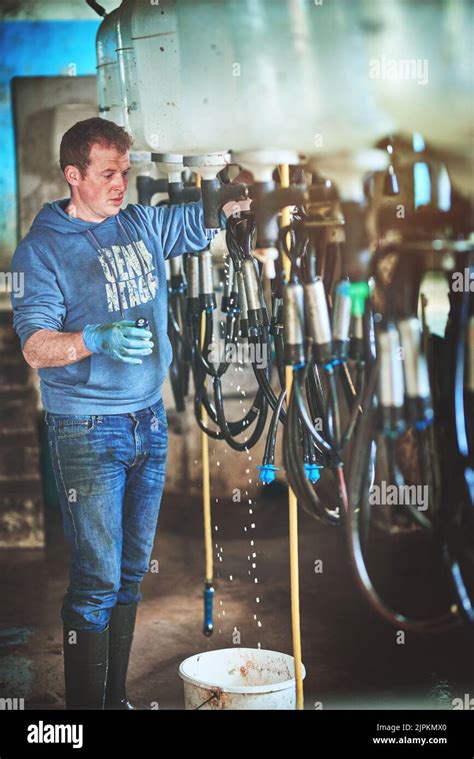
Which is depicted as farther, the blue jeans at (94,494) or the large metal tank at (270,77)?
the blue jeans at (94,494)

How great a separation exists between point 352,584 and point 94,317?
171 centimetres

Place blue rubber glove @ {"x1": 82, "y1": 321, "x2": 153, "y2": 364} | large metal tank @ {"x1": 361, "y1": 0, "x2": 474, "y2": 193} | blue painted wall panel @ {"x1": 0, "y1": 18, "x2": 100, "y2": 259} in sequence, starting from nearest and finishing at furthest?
large metal tank @ {"x1": 361, "y1": 0, "x2": 474, "y2": 193} < blue rubber glove @ {"x1": 82, "y1": 321, "x2": 153, "y2": 364} < blue painted wall panel @ {"x1": 0, "y1": 18, "x2": 100, "y2": 259}

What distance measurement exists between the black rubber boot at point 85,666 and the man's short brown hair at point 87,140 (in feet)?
3.50

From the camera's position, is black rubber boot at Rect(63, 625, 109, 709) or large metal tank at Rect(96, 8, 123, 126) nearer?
black rubber boot at Rect(63, 625, 109, 709)

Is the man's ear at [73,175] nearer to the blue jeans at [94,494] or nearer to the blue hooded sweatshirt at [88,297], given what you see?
the blue hooded sweatshirt at [88,297]

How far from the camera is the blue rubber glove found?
6.75ft

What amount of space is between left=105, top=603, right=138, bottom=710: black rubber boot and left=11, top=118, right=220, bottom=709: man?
0.08 m

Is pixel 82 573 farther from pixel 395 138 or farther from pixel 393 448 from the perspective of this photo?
pixel 395 138

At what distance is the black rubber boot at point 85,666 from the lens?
2.25m

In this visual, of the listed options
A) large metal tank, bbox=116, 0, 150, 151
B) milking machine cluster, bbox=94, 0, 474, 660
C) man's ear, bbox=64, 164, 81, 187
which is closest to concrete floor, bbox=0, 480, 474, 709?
milking machine cluster, bbox=94, 0, 474, 660

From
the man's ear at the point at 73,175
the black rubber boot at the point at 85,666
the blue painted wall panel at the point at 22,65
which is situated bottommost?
the black rubber boot at the point at 85,666

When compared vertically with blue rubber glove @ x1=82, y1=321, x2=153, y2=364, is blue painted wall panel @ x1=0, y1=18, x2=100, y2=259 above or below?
above

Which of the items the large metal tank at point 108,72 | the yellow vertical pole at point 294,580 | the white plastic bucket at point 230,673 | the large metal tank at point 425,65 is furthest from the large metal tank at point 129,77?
the white plastic bucket at point 230,673

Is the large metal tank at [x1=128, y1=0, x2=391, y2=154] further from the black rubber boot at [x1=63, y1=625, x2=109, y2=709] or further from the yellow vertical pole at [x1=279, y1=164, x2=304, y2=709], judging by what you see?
the black rubber boot at [x1=63, y1=625, x2=109, y2=709]
